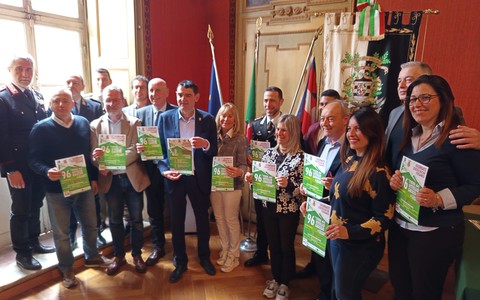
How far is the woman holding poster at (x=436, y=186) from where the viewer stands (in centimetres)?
136

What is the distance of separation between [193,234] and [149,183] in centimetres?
107

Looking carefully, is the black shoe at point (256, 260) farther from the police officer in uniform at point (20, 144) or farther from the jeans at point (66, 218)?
the police officer in uniform at point (20, 144)

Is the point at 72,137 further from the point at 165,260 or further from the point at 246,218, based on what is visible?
the point at 246,218

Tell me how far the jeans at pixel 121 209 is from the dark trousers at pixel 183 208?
288 mm

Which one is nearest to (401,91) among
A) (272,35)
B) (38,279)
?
(272,35)

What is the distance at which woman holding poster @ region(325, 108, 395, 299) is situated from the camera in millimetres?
1473

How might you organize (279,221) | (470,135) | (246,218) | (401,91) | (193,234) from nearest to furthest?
(470,135), (401,91), (279,221), (193,234), (246,218)

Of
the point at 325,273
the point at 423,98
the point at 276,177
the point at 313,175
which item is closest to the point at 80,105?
the point at 276,177

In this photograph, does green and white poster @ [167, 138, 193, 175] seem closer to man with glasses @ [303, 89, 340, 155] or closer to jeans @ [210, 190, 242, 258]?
jeans @ [210, 190, 242, 258]

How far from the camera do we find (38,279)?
2480 mm

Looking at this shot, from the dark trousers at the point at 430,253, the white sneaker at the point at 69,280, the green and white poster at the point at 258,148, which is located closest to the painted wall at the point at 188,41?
the green and white poster at the point at 258,148

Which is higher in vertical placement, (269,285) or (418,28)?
(418,28)

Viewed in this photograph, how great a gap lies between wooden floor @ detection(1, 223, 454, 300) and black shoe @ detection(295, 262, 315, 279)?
5 centimetres

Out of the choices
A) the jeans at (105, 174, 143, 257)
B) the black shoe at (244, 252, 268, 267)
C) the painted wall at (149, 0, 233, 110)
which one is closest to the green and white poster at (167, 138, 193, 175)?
the jeans at (105, 174, 143, 257)
